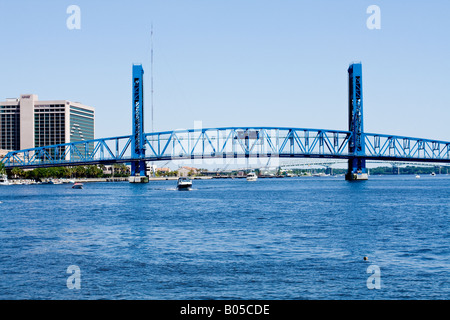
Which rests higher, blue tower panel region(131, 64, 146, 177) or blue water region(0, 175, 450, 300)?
blue tower panel region(131, 64, 146, 177)

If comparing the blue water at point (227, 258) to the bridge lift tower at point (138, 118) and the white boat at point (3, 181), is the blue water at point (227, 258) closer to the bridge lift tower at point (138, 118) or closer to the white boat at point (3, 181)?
the bridge lift tower at point (138, 118)

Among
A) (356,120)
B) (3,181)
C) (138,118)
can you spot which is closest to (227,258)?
(138,118)

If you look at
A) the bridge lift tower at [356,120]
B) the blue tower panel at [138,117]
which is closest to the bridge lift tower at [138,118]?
the blue tower panel at [138,117]

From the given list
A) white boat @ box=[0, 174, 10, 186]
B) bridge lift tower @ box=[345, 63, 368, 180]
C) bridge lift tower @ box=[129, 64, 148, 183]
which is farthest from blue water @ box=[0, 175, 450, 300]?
white boat @ box=[0, 174, 10, 186]

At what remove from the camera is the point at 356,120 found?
171 metres

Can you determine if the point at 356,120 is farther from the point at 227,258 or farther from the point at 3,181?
the point at 227,258

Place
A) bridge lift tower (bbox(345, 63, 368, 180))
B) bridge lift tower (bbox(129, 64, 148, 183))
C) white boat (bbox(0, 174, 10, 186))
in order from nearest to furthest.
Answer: bridge lift tower (bbox(129, 64, 148, 183)), bridge lift tower (bbox(345, 63, 368, 180)), white boat (bbox(0, 174, 10, 186))

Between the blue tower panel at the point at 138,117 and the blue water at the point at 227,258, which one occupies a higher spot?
the blue tower panel at the point at 138,117

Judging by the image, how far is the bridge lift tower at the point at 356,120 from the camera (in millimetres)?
169375

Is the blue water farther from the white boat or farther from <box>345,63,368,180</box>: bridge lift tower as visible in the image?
the white boat

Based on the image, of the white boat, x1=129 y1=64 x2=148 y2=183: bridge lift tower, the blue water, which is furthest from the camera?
the white boat

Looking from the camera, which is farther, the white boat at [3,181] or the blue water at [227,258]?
the white boat at [3,181]

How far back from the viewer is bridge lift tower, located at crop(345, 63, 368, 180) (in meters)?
169
